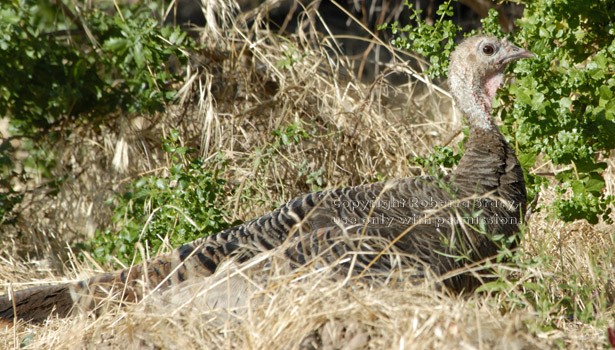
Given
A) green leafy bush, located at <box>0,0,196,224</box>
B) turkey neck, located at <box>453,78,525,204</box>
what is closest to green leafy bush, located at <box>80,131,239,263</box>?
green leafy bush, located at <box>0,0,196,224</box>

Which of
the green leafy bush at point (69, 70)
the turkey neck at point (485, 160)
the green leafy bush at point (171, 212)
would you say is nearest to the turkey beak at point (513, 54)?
the turkey neck at point (485, 160)

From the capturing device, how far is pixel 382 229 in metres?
2.85

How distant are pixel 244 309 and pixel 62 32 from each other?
2779 millimetres

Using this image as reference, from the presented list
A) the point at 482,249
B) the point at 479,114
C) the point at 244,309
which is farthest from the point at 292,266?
the point at 479,114

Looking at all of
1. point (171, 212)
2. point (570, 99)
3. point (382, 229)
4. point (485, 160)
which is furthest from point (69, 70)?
point (570, 99)

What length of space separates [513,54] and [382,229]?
119cm

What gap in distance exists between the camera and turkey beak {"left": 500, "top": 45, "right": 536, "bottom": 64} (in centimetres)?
323

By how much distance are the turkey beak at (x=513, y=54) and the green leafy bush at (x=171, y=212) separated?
1.64m

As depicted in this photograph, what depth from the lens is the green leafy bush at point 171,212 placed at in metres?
3.62

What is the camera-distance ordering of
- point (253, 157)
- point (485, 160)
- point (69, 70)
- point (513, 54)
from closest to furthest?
point (485, 160) < point (513, 54) < point (253, 157) < point (69, 70)

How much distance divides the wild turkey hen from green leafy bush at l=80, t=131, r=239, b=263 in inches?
19.0

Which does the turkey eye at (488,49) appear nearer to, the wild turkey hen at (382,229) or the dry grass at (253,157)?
the wild turkey hen at (382,229)

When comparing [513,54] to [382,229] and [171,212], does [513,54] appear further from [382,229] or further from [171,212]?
[171,212]

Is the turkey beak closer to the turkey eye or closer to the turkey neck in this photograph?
→ the turkey eye
